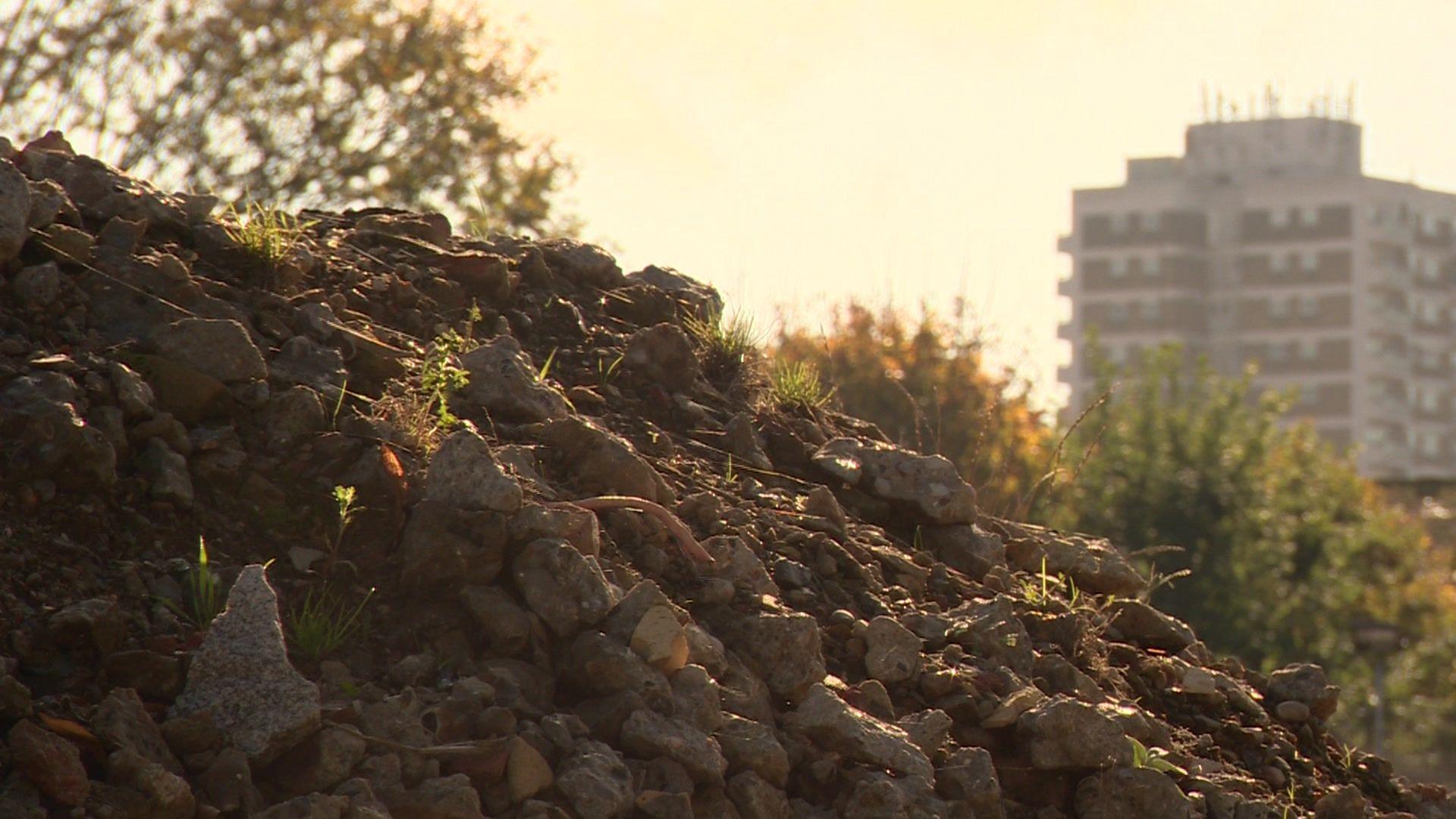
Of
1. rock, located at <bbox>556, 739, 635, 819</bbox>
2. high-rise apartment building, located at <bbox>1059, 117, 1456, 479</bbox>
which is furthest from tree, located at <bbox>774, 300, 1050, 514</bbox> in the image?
high-rise apartment building, located at <bbox>1059, 117, 1456, 479</bbox>

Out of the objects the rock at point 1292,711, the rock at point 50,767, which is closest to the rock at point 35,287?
the rock at point 50,767

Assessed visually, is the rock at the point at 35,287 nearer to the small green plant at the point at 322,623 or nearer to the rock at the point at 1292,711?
the small green plant at the point at 322,623

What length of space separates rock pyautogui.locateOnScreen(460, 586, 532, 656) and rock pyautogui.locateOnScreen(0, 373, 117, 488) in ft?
2.90

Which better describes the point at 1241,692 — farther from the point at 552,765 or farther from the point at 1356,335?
the point at 1356,335

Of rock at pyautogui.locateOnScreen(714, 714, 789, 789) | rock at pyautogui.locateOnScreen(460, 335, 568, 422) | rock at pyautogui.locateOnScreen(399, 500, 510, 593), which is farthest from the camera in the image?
rock at pyautogui.locateOnScreen(460, 335, 568, 422)

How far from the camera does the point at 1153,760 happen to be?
502cm

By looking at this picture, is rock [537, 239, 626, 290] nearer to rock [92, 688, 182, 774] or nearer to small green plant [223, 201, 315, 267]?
small green plant [223, 201, 315, 267]

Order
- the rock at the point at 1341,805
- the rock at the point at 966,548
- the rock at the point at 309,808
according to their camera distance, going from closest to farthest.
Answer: the rock at the point at 309,808
the rock at the point at 1341,805
the rock at the point at 966,548

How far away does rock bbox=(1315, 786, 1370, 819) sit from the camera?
17.5 feet

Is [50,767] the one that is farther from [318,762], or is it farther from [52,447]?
[52,447]

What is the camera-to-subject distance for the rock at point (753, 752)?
443 centimetres

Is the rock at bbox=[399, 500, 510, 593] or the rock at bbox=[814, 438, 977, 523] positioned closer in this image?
the rock at bbox=[399, 500, 510, 593]

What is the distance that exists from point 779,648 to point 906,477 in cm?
140

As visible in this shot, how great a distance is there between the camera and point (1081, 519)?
78.6ft
